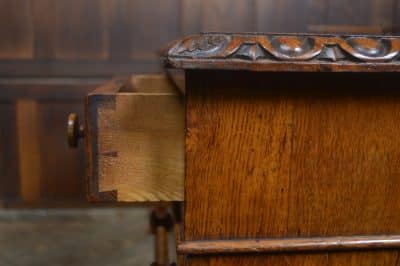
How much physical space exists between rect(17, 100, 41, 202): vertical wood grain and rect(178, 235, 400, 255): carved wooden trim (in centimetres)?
207

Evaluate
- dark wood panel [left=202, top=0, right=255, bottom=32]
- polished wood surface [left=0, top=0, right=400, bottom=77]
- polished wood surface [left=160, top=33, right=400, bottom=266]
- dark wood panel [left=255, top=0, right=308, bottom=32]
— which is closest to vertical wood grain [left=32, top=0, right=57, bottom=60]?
polished wood surface [left=0, top=0, right=400, bottom=77]

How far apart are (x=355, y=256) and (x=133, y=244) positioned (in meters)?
1.73

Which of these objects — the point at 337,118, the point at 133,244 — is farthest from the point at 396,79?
the point at 133,244

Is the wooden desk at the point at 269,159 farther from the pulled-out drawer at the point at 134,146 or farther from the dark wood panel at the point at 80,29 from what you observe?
the dark wood panel at the point at 80,29

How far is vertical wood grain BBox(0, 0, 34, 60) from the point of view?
2.49m

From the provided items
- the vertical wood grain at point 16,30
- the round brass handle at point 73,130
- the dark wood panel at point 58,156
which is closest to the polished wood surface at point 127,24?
the vertical wood grain at point 16,30

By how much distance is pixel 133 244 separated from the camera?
7.66 feet

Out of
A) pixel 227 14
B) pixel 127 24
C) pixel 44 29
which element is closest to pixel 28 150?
pixel 44 29

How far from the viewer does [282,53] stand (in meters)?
0.60

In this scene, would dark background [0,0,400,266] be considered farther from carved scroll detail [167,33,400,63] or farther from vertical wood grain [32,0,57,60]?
carved scroll detail [167,33,400,63]

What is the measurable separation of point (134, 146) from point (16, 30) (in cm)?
205

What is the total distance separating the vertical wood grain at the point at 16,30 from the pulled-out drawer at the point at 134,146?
1.98 metres

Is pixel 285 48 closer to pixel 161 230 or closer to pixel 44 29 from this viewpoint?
pixel 161 230

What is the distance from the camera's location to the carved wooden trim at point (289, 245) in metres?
0.70
